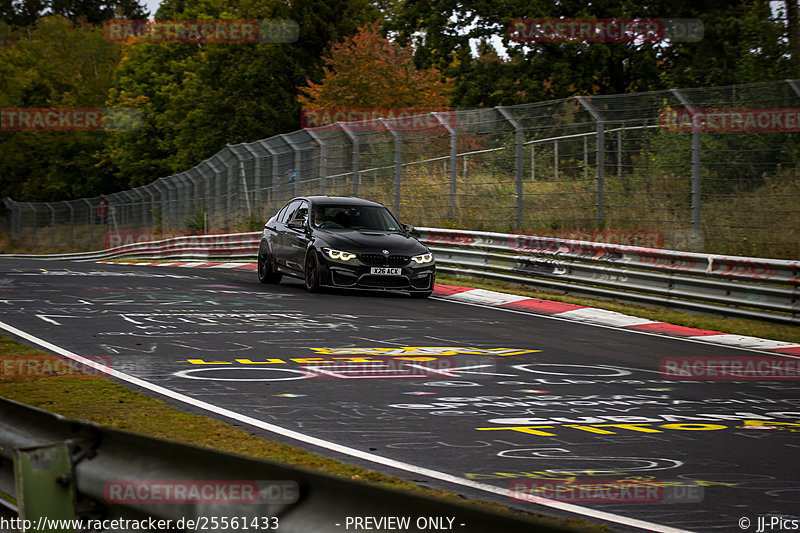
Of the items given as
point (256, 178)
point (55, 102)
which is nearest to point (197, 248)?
point (256, 178)

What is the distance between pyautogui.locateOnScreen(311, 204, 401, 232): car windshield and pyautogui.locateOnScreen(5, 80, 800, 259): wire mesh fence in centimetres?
339

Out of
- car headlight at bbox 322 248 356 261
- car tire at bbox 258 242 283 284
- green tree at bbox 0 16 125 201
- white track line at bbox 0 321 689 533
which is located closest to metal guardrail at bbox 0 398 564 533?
white track line at bbox 0 321 689 533

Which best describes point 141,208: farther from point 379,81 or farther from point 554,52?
point 554,52

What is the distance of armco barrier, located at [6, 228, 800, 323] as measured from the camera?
46.4 ft

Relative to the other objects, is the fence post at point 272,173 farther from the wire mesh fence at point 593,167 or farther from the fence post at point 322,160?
the fence post at point 322,160

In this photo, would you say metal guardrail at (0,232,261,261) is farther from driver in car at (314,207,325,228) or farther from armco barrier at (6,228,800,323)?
driver in car at (314,207,325,228)

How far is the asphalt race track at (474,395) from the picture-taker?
573 cm

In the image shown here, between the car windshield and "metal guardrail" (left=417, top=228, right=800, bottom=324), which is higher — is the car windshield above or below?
above

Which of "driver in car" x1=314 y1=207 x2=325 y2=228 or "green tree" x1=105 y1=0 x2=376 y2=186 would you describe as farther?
"green tree" x1=105 y1=0 x2=376 y2=186

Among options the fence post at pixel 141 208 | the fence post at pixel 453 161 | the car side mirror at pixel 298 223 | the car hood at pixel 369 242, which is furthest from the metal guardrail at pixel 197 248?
the car hood at pixel 369 242

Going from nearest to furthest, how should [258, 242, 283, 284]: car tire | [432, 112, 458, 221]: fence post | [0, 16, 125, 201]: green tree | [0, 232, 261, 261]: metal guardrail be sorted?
[258, 242, 283, 284]: car tire → [432, 112, 458, 221]: fence post → [0, 232, 261, 261]: metal guardrail → [0, 16, 125, 201]: green tree

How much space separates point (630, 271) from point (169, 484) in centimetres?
1403

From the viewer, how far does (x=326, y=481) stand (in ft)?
9.46

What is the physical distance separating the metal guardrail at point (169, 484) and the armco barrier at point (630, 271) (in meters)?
11.8
